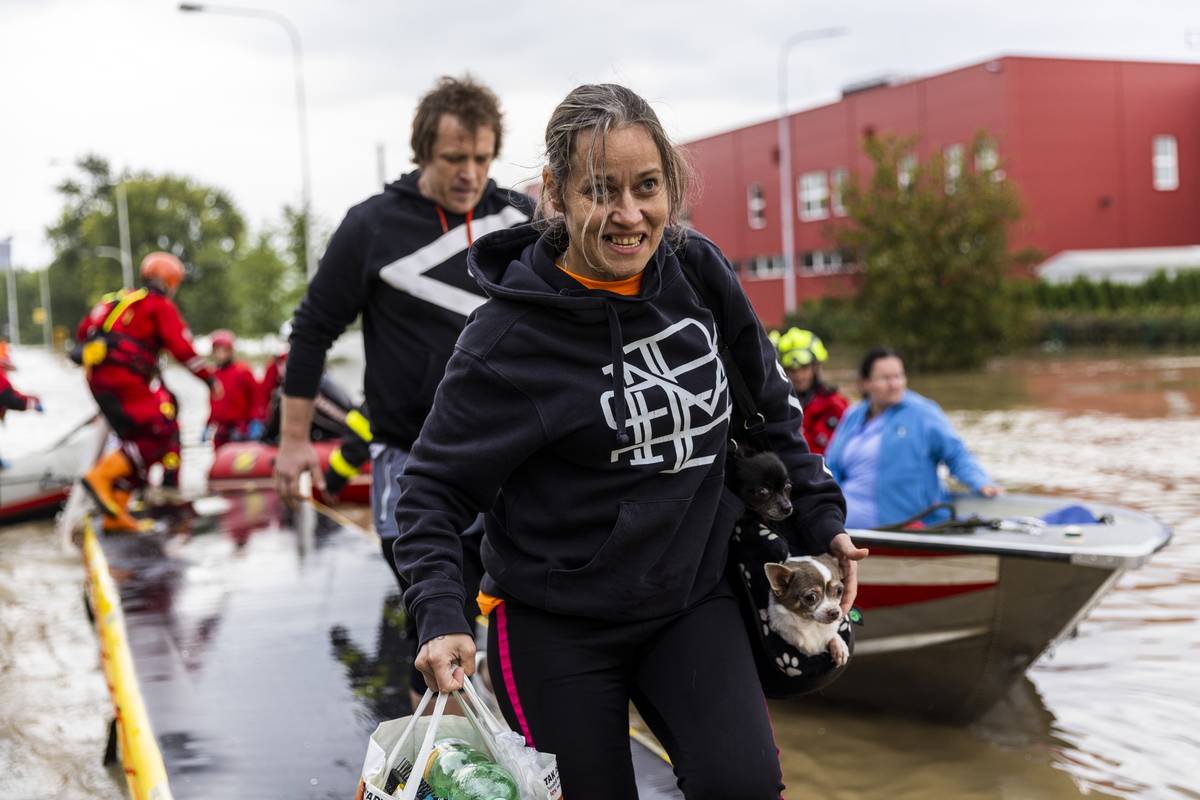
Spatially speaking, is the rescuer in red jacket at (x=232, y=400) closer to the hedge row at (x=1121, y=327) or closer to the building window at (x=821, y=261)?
the hedge row at (x=1121, y=327)

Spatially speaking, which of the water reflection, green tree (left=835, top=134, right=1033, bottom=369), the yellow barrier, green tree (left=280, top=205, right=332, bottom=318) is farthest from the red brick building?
the yellow barrier

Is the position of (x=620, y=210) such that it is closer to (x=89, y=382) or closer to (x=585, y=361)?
(x=585, y=361)

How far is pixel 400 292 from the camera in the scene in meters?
3.87

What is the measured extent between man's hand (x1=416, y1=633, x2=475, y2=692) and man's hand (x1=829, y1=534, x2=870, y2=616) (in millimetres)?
839

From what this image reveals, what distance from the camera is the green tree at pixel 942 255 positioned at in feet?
98.5

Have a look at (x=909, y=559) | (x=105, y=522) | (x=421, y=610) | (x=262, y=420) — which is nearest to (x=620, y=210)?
(x=421, y=610)

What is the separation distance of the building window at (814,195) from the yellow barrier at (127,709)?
40.4 m

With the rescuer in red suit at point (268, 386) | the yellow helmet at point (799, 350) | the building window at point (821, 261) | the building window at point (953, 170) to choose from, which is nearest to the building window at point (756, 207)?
the building window at point (821, 261)

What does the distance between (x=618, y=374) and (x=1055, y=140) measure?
39526 mm

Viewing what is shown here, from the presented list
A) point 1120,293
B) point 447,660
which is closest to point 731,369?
point 447,660

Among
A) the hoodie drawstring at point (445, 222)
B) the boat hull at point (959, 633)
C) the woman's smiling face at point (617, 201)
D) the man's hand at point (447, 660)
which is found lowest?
the boat hull at point (959, 633)

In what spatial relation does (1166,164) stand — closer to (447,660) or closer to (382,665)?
(382,665)

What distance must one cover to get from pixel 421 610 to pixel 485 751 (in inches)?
11.9

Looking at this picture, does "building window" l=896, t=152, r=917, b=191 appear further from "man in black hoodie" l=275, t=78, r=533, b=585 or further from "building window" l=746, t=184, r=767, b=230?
"man in black hoodie" l=275, t=78, r=533, b=585
